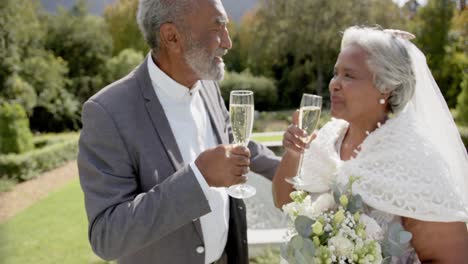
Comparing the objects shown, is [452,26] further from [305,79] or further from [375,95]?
[375,95]

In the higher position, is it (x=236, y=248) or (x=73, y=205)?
(x=236, y=248)

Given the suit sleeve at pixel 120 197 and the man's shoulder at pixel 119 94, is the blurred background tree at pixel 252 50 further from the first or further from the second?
the suit sleeve at pixel 120 197

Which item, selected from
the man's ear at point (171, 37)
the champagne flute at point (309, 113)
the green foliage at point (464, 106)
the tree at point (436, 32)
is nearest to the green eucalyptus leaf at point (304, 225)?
the champagne flute at point (309, 113)

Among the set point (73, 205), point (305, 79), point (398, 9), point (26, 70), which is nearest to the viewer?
point (73, 205)

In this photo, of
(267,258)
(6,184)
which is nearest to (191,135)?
(267,258)

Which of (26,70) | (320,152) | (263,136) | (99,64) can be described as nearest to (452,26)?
(263,136)

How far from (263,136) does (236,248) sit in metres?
13.5

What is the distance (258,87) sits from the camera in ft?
87.7

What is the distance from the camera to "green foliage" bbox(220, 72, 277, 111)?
26422mm

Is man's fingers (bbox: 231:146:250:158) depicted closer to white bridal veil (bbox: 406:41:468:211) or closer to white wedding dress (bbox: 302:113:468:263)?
white wedding dress (bbox: 302:113:468:263)

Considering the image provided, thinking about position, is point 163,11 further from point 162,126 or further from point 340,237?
point 340,237

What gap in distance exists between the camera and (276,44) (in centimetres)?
2773

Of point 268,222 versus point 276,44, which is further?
point 276,44

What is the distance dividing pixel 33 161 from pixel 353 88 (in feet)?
38.7
